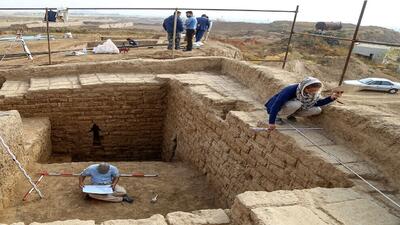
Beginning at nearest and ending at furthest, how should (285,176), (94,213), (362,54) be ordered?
(285,176) < (94,213) < (362,54)

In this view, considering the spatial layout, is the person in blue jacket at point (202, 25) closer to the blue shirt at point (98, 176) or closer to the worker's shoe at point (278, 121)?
the blue shirt at point (98, 176)

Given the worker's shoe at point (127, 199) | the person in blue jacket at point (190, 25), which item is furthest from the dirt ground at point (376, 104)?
the person in blue jacket at point (190, 25)

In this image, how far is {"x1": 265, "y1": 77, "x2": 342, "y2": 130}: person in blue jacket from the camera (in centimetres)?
485

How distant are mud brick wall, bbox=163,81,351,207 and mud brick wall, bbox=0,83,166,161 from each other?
1.98ft

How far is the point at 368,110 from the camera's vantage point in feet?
16.0

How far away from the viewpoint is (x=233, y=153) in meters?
5.79

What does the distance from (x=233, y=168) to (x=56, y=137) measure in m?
4.74

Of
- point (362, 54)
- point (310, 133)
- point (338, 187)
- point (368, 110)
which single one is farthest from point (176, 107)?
point (362, 54)

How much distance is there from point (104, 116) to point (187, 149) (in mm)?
2344

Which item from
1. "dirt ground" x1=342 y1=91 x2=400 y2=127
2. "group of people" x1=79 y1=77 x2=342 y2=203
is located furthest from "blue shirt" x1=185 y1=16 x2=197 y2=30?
"group of people" x1=79 y1=77 x2=342 y2=203

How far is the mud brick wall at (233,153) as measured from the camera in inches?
172

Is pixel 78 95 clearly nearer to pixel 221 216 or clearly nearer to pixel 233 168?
pixel 233 168

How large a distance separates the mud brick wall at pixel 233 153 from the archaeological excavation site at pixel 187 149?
19mm

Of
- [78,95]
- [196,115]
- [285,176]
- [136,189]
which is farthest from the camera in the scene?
[78,95]
